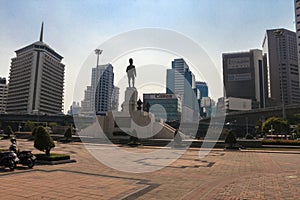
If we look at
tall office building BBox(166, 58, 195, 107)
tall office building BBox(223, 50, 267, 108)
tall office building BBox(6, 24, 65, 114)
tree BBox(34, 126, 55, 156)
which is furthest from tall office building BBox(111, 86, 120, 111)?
tall office building BBox(223, 50, 267, 108)

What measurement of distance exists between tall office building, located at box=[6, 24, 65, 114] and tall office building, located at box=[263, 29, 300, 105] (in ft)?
347

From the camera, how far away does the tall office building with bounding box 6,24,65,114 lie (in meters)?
117

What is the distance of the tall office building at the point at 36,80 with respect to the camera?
383 feet

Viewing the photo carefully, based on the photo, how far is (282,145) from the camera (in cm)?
3084

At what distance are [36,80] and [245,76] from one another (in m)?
107

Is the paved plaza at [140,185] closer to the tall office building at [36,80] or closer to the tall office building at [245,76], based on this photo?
the tall office building at [36,80]

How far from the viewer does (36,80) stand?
383ft

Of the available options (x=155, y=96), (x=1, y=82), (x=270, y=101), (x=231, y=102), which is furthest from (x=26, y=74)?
(x=270, y=101)

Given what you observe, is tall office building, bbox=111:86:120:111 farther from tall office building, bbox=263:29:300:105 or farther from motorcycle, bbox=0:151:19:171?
tall office building, bbox=263:29:300:105

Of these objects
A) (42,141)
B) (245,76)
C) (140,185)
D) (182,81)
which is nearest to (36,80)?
(182,81)

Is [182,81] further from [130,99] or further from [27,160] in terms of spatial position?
[27,160]

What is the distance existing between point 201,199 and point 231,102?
11476 cm

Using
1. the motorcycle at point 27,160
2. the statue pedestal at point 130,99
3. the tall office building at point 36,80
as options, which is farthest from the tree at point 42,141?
the tall office building at point 36,80

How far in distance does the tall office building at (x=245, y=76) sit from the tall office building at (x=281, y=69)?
774cm
